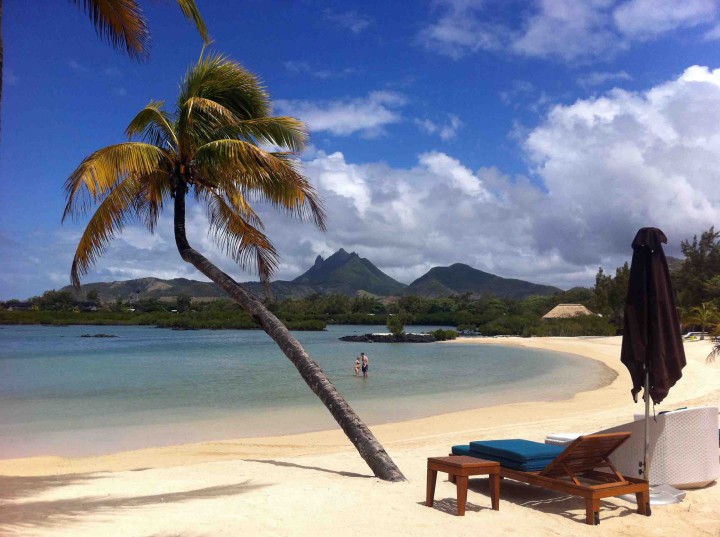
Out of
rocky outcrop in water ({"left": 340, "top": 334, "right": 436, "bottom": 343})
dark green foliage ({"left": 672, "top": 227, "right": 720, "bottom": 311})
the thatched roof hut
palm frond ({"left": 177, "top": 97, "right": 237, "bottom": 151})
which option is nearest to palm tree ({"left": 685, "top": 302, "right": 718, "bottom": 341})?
dark green foliage ({"left": 672, "top": 227, "right": 720, "bottom": 311})

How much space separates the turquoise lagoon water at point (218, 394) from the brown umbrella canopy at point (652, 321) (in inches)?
367

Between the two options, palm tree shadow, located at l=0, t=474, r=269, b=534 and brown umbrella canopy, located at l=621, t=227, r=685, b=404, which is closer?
palm tree shadow, located at l=0, t=474, r=269, b=534

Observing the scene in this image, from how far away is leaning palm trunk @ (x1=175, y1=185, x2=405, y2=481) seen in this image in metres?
6.45

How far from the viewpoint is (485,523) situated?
4699 mm

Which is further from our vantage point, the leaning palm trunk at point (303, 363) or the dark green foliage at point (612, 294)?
the dark green foliage at point (612, 294)

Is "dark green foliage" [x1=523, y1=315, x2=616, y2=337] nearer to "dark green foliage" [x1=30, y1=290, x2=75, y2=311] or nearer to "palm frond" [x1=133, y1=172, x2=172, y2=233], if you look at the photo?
"palm frond" [x1=133, y1=172, x2=172, y2=233]

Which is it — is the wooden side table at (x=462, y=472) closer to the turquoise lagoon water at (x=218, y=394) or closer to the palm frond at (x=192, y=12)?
the palm frond at (x=192, y=12)

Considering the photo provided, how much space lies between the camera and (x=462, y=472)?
187 inches

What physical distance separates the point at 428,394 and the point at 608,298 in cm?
4393

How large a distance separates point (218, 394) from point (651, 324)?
58.4ft

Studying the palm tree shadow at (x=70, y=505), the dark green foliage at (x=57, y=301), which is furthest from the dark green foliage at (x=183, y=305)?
the palm tree shadow at (x=70, y=505)

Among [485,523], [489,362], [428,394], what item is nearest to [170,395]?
[428,394]

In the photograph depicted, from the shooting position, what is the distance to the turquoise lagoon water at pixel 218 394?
13.4m

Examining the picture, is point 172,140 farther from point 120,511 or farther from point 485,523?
point 485,523
